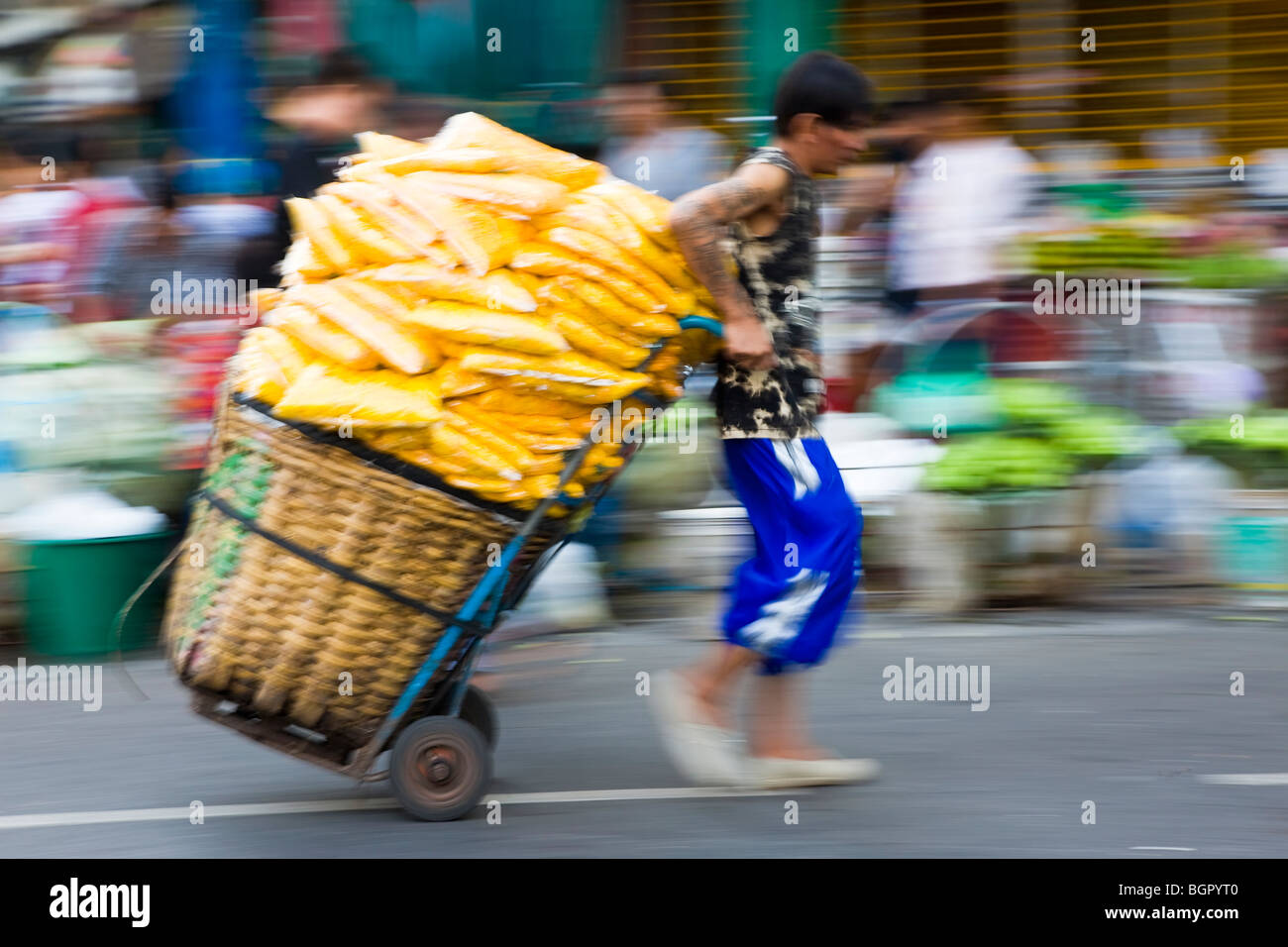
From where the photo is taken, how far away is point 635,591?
669 cm

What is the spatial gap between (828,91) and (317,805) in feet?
7.53

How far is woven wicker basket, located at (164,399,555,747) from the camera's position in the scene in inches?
152

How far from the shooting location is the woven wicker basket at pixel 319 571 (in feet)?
12.7

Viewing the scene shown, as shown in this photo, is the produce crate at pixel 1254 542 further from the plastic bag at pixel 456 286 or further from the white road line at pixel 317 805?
the plastic bag at pixel 456 286

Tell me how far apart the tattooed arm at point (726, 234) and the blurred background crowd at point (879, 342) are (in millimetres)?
2239

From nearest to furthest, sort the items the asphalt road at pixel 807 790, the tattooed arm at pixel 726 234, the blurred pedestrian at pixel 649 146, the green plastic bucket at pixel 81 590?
the tattooed arm at pixel 726 234, the asphalt road at pixel 807 790, the green plastic bucket at pixel 81 590, the blurred pedestrian at pixel 649 146

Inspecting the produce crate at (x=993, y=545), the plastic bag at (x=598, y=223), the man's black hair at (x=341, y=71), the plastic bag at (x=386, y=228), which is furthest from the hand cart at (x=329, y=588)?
the produce crate at (x=993, y=545)

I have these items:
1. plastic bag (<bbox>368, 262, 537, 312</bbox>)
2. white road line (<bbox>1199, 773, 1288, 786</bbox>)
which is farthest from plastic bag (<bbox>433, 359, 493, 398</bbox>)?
white road line (<bbox>1199, 773, 1288, 786</bbox>)

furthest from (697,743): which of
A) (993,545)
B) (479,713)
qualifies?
(993,545)

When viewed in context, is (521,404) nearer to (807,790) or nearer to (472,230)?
(472,230)

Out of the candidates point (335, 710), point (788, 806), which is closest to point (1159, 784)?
point (788, 806)

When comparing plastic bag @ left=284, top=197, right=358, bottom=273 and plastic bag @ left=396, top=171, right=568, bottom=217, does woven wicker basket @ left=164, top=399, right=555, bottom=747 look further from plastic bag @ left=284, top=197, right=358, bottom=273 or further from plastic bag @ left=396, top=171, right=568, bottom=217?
plastic bag @ left=396, top=171, right=568, bottom=217

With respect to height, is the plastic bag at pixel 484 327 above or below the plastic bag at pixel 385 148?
below

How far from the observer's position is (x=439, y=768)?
13.8 feet
